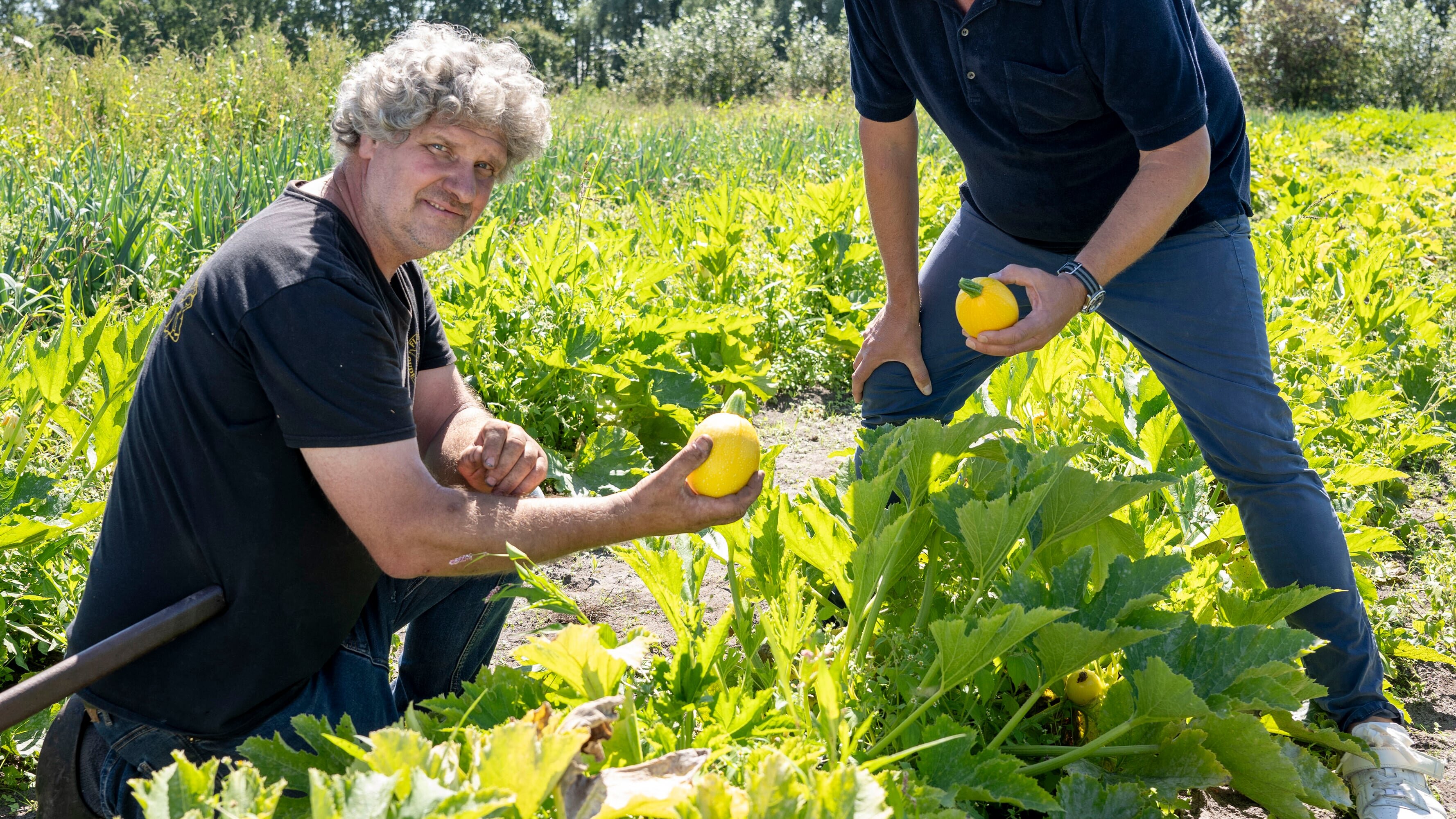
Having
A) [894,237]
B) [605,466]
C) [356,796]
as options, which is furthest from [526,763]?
[605,466]

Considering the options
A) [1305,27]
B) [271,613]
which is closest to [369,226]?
[271,613]

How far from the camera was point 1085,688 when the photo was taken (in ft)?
6.77

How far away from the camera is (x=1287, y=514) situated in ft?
7.88

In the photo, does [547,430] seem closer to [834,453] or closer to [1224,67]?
[834,453]

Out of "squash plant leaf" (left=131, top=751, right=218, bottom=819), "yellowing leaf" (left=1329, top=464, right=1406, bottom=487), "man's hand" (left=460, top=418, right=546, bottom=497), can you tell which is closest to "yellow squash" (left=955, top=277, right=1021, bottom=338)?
"man's hand" (left=460, top=418, right=546, bottom=497)

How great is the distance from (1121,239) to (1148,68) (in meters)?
0.35

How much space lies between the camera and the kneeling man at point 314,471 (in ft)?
6.12

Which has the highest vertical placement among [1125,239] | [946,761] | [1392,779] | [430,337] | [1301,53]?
[1301,53]

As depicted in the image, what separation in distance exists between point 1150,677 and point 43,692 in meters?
1.70

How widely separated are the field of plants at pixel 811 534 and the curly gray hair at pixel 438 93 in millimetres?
929

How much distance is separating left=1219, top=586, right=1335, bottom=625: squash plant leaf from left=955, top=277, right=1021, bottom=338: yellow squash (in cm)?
70

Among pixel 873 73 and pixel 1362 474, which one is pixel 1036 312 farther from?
pixel 1362 474

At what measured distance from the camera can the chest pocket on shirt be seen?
2395mm

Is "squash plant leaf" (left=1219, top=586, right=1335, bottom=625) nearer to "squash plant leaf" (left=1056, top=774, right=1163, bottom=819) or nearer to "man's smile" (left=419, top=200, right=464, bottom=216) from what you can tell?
"squash plant leaf" (left=1056, top=774, right=1163, bottom=819)
